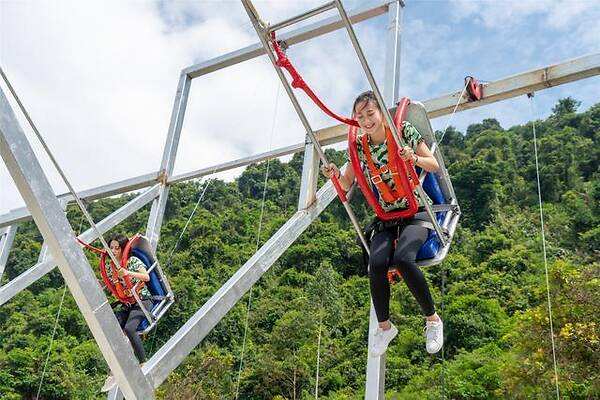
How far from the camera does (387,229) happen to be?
2.76 m

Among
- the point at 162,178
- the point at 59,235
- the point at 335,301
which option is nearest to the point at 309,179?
the point at 162,178

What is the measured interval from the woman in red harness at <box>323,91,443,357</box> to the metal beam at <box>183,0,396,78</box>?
5.48ft

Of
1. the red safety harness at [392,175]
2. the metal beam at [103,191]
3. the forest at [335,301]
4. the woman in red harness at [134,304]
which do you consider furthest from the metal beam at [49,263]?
the forest at [335,301]

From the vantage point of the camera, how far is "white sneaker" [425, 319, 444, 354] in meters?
2.60

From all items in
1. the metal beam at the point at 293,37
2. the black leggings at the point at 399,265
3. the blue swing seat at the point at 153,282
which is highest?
the metal beam at the point at 293,37

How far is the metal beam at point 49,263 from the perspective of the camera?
446 centimetres

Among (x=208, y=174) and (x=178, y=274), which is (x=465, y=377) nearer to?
(x=178, y=274)

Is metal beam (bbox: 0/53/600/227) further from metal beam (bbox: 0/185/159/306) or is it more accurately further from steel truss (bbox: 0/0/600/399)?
metal beam (bbox: 0/185/159/306)

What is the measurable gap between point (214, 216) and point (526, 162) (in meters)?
18.2

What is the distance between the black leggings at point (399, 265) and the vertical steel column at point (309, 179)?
3.30ft

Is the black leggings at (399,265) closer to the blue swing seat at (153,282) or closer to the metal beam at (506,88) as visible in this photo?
the metal beam at (506,88)

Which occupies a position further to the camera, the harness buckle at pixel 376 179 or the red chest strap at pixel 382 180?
the harness buckle at pixel 376 179

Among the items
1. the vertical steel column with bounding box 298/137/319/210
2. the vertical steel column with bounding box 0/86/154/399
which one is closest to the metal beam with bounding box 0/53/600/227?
the vertical steel column with bounding box 298/137/319/210

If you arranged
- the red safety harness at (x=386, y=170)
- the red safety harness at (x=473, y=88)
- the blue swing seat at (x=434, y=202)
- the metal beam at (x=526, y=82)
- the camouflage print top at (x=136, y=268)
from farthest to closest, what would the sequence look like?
the camouflage print top at (x=136, y=268), the red safety harness at (x=473, y=88), the metal beam at (x=526, y=82), the blue swing seat at (x=434, y=202), the red safety harness at (x=386, y=170)
